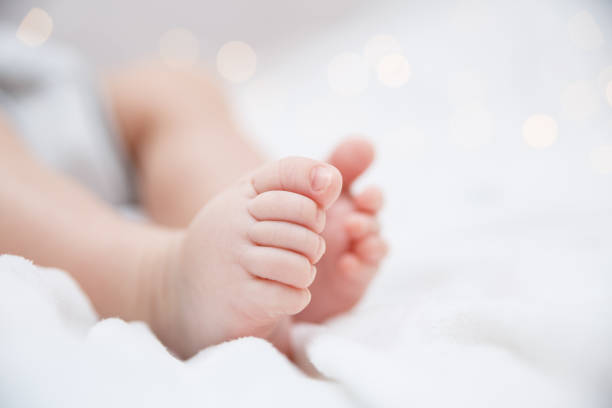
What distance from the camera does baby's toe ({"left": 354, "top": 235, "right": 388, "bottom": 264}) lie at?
54 cm

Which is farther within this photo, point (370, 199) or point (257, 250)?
point (370, 199)

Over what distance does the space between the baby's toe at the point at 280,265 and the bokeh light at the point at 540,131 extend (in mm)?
→ 717

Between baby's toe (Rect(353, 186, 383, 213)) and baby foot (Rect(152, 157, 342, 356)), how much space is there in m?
0.13

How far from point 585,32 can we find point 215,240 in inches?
41.2

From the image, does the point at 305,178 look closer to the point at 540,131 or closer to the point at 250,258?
the point at 250,258

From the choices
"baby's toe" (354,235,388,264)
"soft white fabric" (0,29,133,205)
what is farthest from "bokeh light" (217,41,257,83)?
"baby's toe" (354,235,388,264)

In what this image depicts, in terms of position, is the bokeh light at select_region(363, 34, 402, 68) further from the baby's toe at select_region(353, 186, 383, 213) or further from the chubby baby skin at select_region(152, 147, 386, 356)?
the chubby baby skin at select_region(152, 147, 386, 356)

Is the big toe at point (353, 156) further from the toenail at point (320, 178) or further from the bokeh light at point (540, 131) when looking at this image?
the bokeh light at point (540, 131)

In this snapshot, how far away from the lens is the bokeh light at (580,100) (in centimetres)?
99

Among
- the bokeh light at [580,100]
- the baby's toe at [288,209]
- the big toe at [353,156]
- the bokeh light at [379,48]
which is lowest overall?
the baby's toe at [288,209]

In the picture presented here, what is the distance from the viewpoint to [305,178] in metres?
0.42

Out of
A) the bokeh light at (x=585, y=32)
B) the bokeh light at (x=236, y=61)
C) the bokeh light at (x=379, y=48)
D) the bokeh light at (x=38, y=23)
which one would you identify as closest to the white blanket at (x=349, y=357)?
the bokeh light at (x=585, y=32)

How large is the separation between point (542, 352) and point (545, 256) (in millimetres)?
224

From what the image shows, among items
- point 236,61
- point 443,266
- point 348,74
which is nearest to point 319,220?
point 443,266
